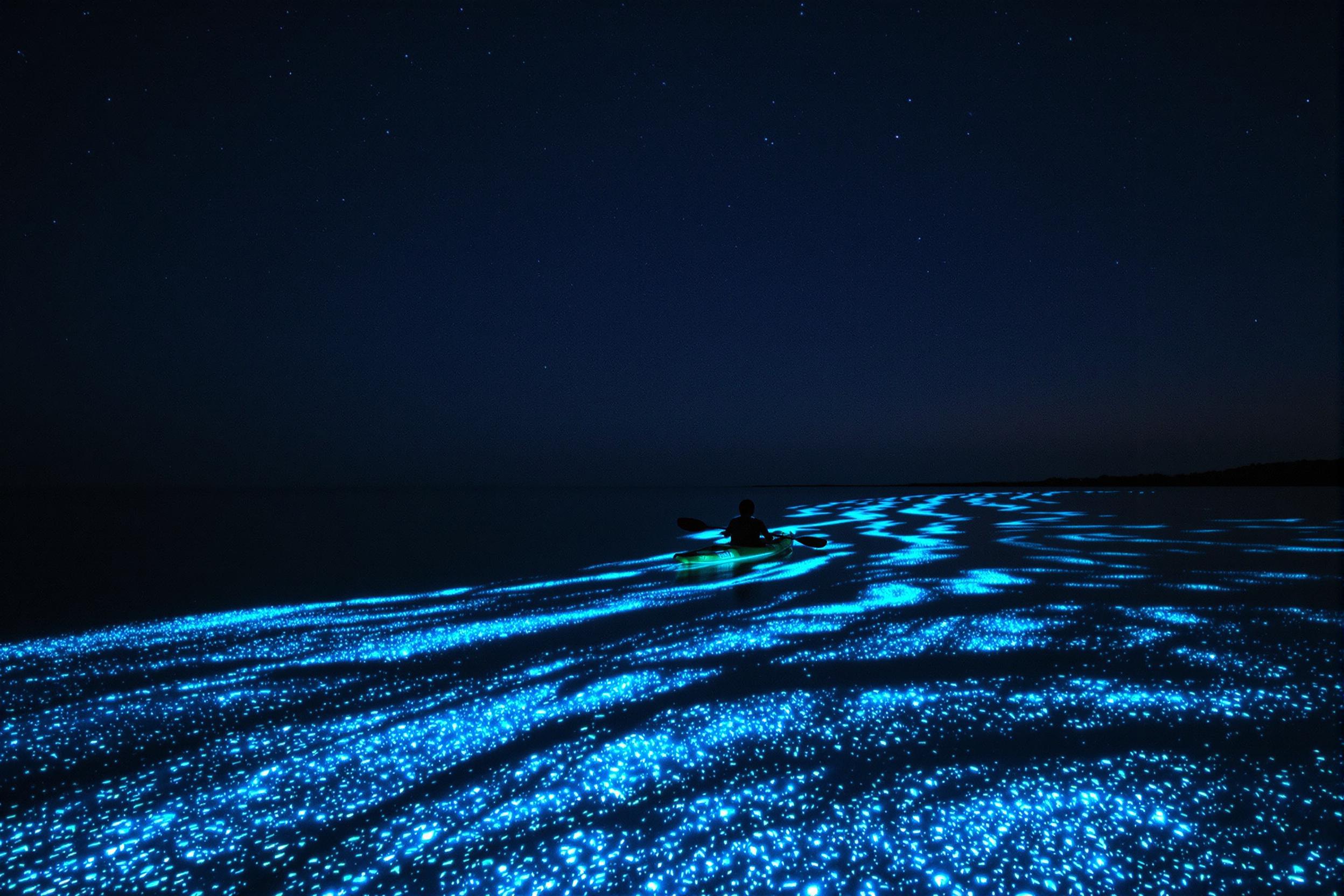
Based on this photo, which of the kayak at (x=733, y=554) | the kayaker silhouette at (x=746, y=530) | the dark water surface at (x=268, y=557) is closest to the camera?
the dark water surface at (x=268, y=557)

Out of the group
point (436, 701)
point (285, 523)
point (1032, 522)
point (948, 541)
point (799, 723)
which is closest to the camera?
point (799, 723)

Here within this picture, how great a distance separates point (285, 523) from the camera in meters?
33.2

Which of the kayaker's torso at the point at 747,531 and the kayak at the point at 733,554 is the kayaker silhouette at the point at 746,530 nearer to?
the kayaker's torso at the point at 747,531

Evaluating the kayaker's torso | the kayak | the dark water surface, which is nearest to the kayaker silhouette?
the kayaker's torso

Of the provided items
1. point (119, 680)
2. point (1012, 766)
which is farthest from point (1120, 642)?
point (119, 680)

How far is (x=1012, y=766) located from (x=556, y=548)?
17474 millimetres

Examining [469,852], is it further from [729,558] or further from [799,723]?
[729,558]

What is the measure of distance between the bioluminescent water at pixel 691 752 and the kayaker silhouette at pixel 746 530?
5802 mm

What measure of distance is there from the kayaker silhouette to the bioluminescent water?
5.80 metres

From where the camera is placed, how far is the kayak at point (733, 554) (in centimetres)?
1482

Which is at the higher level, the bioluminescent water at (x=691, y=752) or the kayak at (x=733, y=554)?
the bioluminescent water at (x=691, y=752)

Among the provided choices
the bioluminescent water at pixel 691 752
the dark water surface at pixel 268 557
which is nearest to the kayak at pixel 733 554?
the dark water surface at pixel 268 557

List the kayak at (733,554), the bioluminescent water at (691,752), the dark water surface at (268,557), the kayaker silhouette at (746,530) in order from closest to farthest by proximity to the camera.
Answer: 1. the bioluminescent water at (691,752)
2. the dark water surface at (268,557)
3. the kayak at (733,554)
4. the kayaker silhouette at (746,530)

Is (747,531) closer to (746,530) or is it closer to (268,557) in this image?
(746,530)
